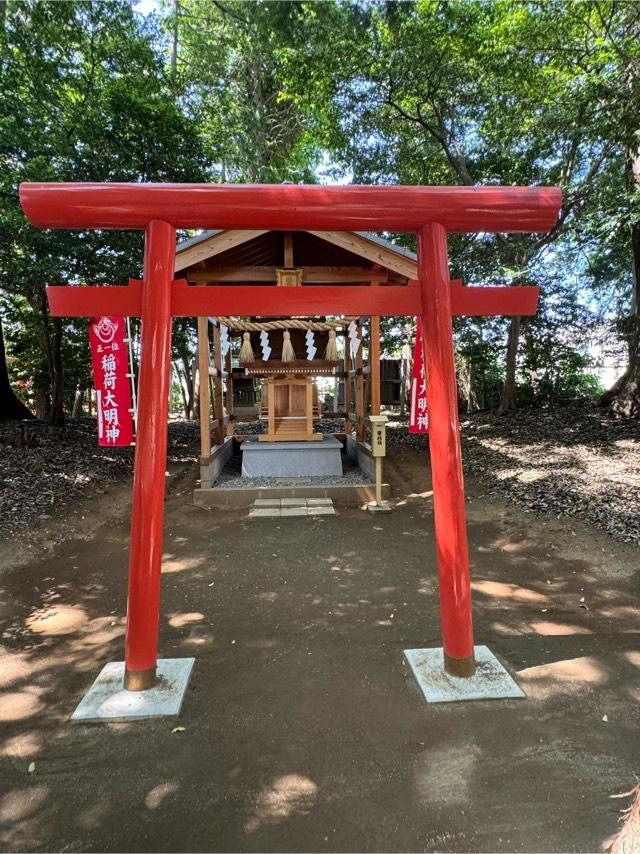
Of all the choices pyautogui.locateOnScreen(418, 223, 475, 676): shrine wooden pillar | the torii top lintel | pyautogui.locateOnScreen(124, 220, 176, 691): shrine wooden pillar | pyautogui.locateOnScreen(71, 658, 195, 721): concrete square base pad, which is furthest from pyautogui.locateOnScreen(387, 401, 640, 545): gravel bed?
pyautogui.locateOnScreen(124, 220, 176, 691): shrine wooden pillar

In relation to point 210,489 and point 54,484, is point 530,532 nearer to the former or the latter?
point 210,489

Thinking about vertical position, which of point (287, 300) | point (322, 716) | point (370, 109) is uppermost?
point (370, 109)

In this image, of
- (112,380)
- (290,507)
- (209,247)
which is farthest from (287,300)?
(209,247)

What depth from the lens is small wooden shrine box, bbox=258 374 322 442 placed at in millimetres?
9250

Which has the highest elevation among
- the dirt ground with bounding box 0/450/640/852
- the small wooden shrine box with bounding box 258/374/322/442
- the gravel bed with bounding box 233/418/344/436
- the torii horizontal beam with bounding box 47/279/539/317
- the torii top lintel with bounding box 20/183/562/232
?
the torii top lintel with bounding box 20/183/562/232

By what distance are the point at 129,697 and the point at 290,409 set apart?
700cm

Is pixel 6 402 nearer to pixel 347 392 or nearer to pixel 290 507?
pixel 347 392

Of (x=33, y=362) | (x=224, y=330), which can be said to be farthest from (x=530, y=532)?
(x=33, y=362)

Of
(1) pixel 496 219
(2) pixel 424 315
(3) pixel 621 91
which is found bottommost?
(2) pixel 424 315

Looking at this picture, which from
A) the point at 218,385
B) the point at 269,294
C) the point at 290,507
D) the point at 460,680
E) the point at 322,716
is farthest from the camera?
the point at 218,385

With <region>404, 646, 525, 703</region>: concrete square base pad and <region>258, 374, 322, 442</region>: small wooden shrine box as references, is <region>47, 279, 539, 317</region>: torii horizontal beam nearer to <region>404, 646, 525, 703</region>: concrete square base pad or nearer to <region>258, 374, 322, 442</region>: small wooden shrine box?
<region>404, 646, 525, 703</region>: concrete square base pad

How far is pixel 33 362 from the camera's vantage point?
46.3ft

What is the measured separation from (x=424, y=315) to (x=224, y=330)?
6.44 meters

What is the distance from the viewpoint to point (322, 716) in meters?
2.76
